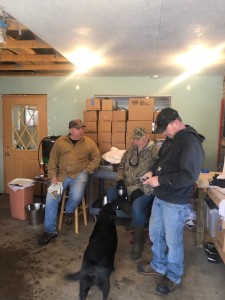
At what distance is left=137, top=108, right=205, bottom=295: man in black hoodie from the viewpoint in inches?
73.9

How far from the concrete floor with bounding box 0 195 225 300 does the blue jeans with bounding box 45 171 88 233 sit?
201 millimetres

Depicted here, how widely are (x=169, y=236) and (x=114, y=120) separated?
2307 millimetres

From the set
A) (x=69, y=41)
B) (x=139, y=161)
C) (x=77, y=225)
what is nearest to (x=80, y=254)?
(x=77, y=225)

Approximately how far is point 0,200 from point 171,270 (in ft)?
10.9

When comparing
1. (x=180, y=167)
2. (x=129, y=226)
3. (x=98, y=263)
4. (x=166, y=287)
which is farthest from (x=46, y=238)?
(x=180, y=167)

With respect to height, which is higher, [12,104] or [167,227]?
[12,104]

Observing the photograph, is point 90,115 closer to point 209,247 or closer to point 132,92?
point 132,92

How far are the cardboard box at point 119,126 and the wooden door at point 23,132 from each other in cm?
130

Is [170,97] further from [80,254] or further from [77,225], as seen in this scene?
[80,254]

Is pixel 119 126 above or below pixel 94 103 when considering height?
below

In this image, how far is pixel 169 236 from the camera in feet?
6.73

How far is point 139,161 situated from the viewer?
3.00m

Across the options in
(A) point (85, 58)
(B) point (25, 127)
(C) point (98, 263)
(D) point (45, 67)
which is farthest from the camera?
(B) point (25, 127)

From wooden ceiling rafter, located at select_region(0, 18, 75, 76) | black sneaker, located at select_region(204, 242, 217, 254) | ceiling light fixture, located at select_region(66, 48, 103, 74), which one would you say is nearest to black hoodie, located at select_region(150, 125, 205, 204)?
black sneaker, located at select_region(204, 242, 217, 254)
